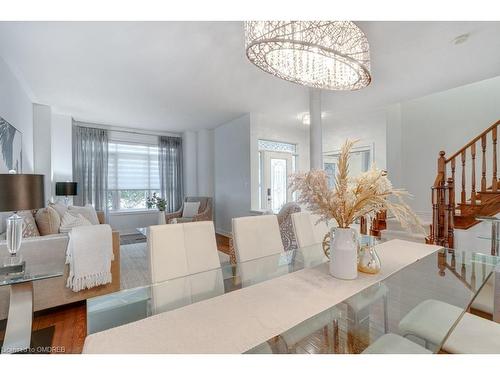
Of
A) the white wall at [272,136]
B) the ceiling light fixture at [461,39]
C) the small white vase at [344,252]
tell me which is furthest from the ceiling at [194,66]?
the small white vase at [344,252]

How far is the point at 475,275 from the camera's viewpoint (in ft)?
4.97

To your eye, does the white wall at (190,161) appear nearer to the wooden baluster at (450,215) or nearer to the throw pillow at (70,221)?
the throw pillow at (70,221)

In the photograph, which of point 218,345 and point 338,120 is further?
point 338,120

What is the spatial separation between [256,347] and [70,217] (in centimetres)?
336

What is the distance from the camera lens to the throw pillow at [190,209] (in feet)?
18.7

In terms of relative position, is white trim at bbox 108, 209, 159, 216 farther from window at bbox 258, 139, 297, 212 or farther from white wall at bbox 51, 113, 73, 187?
window at bbox 258, 139, 297, 212

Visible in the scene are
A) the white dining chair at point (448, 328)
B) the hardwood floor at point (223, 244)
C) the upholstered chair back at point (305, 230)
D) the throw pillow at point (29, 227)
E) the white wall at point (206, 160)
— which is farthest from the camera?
the white wall at point (206, 160)

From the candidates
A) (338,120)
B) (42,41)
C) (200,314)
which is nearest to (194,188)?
(338,120)

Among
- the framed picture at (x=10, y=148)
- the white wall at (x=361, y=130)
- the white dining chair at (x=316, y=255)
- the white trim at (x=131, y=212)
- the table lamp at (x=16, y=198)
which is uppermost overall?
the white wall at (x=361, y=130)

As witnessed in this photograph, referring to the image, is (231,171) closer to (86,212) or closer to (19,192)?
(86,212)

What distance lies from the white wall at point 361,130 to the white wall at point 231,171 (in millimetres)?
1902

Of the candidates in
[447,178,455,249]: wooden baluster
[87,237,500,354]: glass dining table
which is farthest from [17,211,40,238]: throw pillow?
[447,178,455,249]: wooden baluster
